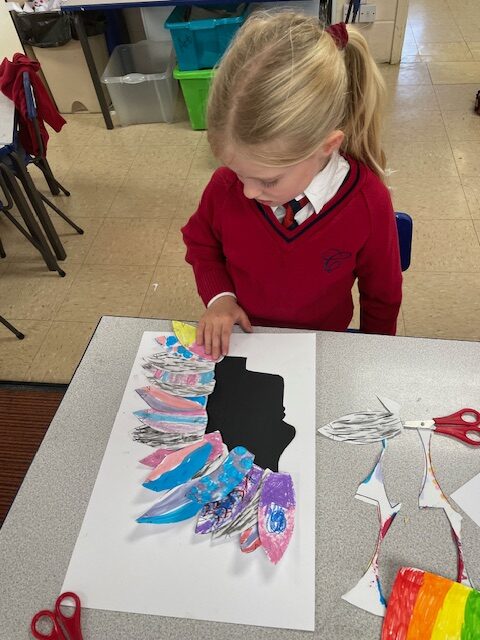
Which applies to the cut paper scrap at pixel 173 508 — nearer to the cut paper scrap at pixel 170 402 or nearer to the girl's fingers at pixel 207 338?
the cut paper scrap at pixel 170 402

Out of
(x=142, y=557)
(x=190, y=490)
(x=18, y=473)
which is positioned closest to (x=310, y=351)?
(x=190, y=490)

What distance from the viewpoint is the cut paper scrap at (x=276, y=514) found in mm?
629

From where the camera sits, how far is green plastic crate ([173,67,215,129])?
248 centimetres

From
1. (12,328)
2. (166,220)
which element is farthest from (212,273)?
(166,220)

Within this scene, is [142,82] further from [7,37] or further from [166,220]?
[7,37]

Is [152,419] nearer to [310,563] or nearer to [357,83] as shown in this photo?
[310,563]

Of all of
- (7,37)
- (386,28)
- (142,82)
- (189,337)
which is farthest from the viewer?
(7,37)

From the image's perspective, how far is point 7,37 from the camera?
3.23 m

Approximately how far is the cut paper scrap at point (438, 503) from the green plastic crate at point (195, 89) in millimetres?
2205

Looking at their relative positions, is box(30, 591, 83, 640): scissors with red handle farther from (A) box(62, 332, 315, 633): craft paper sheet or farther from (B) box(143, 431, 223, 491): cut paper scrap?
(B) box(143, 431, 223, 491): cut paper scrap

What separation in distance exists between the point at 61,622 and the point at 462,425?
0.61 meters

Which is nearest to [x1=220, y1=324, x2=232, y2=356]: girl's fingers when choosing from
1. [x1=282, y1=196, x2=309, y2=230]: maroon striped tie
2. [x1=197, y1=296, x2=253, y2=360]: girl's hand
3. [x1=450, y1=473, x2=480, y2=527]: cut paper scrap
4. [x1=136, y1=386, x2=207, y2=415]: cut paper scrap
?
[x1=197, y1=296, x2=253, y2=360]: girl's hand

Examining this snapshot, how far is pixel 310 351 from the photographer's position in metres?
0.85

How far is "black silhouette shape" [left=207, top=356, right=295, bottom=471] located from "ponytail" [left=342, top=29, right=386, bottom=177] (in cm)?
42
